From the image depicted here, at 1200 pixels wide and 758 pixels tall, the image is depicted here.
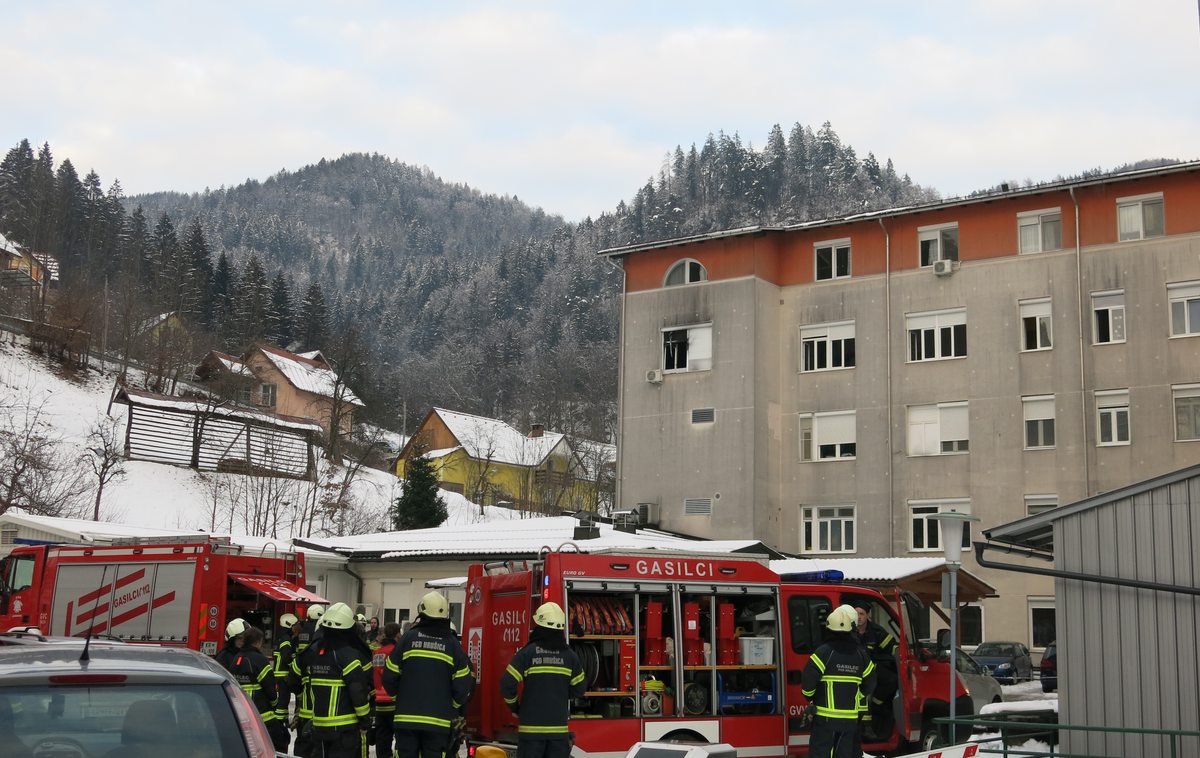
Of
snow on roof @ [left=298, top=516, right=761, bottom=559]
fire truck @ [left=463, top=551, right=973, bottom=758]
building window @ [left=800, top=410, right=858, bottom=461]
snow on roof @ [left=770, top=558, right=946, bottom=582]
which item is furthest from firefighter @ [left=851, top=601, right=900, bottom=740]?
building window @ [left=800, top=410, right=858, bottom=461]

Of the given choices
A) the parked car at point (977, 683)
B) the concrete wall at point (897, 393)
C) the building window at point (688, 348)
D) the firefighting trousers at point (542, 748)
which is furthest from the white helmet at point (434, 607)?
the building window at point (688, 348)

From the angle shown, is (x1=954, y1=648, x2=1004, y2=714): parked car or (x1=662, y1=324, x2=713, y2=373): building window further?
(x1=662, y1=324, x2=713, y2=373): building window

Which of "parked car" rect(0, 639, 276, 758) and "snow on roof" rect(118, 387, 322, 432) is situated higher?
"snow on roof" rect(118, 387, 322, 432)

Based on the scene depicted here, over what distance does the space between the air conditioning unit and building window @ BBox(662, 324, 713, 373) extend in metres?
7.60

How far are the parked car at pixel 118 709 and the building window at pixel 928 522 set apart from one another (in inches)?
1258

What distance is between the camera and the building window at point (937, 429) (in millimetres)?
34844

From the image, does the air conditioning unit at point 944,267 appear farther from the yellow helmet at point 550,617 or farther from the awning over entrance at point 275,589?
the yellow helmet at point 550,617

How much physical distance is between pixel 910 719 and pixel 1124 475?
68.3ft

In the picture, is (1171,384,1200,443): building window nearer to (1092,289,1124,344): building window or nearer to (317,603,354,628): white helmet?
(1092,289,1124,344): building window

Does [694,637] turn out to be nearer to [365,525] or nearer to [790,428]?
[790,428]

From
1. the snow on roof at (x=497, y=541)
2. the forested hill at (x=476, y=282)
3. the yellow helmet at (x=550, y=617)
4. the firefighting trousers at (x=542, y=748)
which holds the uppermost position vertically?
the forested hill at (x=476, y=282)

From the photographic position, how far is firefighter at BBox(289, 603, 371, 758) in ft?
30.7

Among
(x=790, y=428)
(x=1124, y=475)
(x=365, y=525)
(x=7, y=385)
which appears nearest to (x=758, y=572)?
(x=1124, y=475)

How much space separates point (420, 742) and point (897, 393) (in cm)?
2878
